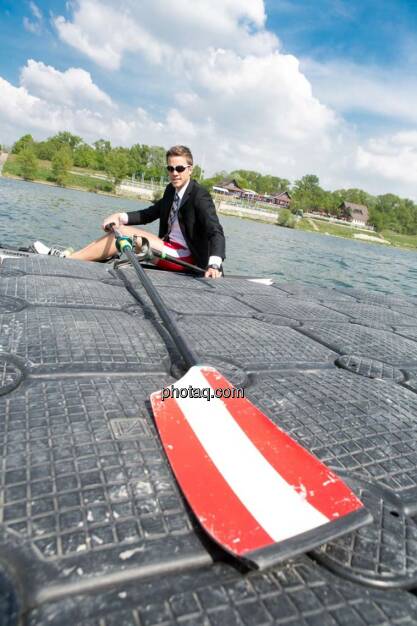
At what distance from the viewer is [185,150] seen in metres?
4.30

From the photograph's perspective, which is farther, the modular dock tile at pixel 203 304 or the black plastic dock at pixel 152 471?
the modular dock tile at pixel 203 304

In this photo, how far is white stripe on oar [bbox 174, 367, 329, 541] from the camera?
2.80 ft

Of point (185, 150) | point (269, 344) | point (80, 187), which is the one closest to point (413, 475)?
point (269, 344)

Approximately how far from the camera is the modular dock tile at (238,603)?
0.65 metres

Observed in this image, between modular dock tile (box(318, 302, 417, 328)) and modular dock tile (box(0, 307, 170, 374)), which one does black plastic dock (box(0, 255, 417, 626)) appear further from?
modular dock tile (box(318, 302, 417, 328))

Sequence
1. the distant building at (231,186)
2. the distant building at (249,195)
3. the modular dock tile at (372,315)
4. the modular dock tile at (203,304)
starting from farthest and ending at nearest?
the distant building at (231,186) < the distant building at (249,195) < the modular dock tile at (372,315) < the modular dock tile at (203,304)

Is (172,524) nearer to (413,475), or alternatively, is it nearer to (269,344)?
(413,475)

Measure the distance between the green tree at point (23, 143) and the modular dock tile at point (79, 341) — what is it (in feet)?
281

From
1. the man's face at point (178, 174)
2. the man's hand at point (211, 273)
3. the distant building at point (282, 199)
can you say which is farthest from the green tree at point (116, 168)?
the man's hand at point (211, 273)

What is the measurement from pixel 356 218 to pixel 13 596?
326 ft

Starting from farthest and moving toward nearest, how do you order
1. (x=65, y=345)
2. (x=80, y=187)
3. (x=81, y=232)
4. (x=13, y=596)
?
1. (x=80, y=187)
2. (x=81, y=232)
3. (x=65, y=345)
4. (x=13, y=596)

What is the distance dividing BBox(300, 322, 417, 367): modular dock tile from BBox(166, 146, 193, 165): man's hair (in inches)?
98.2

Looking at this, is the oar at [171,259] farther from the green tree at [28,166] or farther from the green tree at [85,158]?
the green tree at [85,158]

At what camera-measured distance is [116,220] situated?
4371 millimetres
